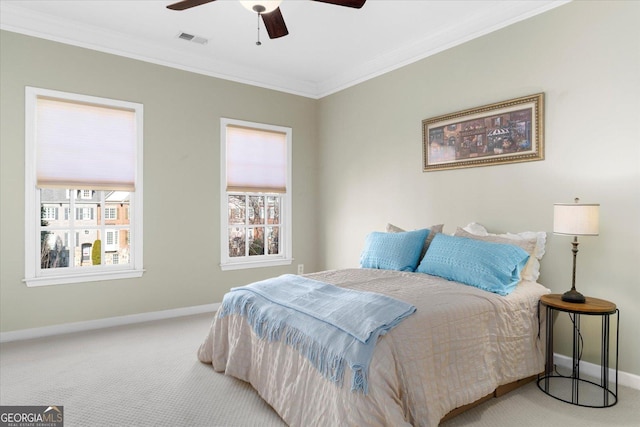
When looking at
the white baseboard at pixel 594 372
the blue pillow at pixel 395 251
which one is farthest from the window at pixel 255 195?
the white baseboard at pixel 594 372

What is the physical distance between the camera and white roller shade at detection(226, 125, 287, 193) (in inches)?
186

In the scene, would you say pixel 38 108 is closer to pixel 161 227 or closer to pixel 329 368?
pixel 161 227

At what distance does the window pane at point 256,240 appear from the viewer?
4.97 m

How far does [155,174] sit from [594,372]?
432 centimetres

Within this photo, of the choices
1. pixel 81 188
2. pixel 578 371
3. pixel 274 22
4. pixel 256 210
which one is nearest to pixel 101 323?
pixel 81 188

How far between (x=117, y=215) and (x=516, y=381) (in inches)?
155

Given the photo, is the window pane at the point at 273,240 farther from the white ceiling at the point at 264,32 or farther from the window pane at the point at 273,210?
the white ceiling at the point at 264,32

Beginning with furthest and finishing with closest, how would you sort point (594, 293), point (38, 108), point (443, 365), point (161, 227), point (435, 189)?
point (161, 227)
point (435, 189)
point (38, 108)
point (594, 293)
point (443, 365)

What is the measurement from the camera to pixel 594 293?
2.80 metres

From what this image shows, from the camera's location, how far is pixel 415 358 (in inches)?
75.7

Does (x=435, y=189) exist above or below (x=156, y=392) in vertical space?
above

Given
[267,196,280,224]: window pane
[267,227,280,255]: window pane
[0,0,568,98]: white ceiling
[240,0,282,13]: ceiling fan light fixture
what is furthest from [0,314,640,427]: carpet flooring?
[0,0,568,98]: white ceiling

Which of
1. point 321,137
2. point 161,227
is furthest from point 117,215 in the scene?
point 321,137

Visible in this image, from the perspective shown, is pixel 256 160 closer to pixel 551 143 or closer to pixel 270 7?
pixel 270 7
